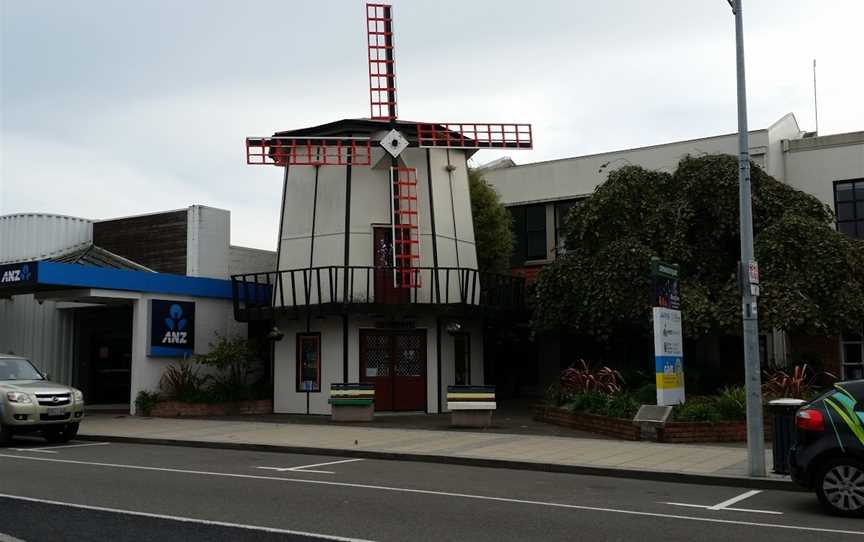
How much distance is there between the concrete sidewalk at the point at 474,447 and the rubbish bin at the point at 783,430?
27cm

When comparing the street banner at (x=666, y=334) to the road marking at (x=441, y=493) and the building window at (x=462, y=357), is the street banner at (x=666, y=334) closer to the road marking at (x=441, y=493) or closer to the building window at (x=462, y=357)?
the road marking at (x=441, y=493)

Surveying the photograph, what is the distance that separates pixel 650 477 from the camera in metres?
12.6

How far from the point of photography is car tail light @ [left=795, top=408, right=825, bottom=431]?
31.7 feet

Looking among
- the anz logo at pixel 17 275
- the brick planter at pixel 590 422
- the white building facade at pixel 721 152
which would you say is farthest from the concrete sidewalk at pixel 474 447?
the white building facade at pixel 721 152

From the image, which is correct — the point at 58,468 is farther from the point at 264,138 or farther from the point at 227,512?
the point at 264,138

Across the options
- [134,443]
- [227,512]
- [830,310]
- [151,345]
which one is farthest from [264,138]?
[227,512]

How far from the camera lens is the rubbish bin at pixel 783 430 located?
37.5 feet

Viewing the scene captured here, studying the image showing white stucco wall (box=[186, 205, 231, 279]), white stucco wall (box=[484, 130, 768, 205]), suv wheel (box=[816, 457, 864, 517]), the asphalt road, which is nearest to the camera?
the asphalt road

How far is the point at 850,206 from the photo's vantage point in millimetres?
24594

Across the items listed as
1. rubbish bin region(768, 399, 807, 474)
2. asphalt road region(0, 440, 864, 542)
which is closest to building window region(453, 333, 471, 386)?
asphalt road region(0, 440, 864, 542)

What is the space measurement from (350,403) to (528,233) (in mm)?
10760

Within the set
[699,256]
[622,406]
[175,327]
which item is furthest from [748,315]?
[175,327]

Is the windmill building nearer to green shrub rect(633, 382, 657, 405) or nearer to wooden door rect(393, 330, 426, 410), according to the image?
wooden door rect(393, 330, 426, 410)

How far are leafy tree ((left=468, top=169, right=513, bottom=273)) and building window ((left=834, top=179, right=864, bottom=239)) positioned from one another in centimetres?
960
